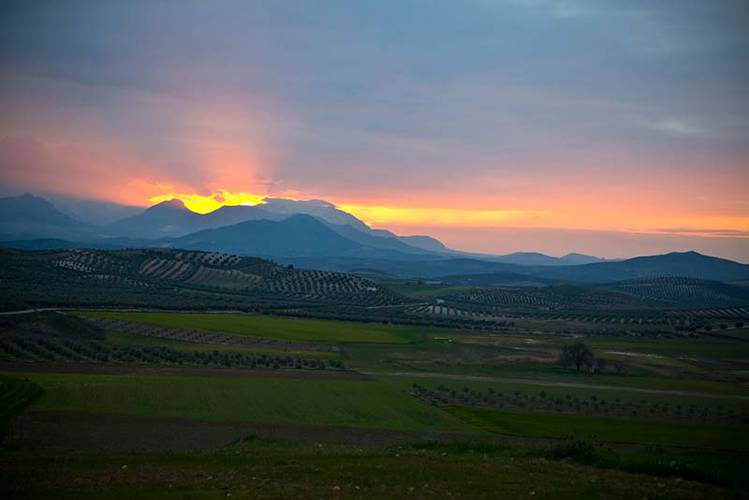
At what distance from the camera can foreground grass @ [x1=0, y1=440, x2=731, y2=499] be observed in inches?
624

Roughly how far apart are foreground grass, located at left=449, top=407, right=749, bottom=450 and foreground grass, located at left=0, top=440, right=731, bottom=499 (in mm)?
13511

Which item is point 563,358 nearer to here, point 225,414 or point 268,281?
point 225,414

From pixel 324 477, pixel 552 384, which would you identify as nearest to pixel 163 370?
pixel 552 384

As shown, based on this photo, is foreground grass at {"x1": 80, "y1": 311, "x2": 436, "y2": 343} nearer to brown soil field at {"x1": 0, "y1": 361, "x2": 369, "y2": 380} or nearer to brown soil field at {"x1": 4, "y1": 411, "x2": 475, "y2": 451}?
brown soil field at {"x1": 0, "y1": 361, "x2": 369, "y2": 380}

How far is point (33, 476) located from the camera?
1756cm

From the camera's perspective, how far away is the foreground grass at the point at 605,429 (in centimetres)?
3350

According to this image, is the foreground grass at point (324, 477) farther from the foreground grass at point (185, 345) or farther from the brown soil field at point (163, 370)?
the foreground grass at point (185, 345)

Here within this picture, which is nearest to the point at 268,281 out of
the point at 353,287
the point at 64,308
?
the point at 353,287

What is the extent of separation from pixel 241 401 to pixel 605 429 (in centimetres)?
2128

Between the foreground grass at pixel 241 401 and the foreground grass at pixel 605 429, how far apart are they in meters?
2.48

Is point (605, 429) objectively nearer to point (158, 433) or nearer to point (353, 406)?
point (353, 406)

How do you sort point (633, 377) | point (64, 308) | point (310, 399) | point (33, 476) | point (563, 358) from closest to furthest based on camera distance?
point (33, 476), point (310, 399), point (633, 377), point (563, 358), point (64, 308)

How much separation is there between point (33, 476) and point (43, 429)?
36.8 ft

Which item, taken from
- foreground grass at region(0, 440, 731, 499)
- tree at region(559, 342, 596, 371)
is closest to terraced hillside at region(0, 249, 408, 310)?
tree at region(559, 342, 596, 371)
